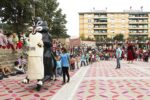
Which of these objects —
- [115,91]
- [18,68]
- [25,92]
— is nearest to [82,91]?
[115,91]

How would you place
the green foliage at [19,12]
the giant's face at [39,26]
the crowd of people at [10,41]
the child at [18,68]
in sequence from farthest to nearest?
the green foliage at [19,12]
the child at [18,68]
the crowd of people at [10,41]
the giant's face at [39,26]

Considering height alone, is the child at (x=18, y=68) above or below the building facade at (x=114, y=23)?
below

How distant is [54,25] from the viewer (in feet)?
219

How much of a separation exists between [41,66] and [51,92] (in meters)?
1.00

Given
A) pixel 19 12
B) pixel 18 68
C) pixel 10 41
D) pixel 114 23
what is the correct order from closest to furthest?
1. pixel 18 68
2. pixel 10 41
3. pixel 19 12
4. pixel 114 23


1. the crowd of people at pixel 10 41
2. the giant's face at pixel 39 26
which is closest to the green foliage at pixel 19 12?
the crowd of people at pixel 10 41

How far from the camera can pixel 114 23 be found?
138m

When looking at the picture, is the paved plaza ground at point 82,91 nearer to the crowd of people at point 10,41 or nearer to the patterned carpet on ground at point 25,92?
the patterned carpet on ground at point 25,92

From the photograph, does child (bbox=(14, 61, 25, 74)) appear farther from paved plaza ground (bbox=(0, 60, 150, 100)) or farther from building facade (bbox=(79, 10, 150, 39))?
building facade (bbox=(79, 10, 150, 39))

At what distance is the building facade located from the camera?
137 metres

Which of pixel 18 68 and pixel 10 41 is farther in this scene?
pixel 10 41

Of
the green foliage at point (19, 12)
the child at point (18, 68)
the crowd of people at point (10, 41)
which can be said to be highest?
the green foliage at point (19, 12)

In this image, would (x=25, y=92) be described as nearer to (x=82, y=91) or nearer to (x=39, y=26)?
(x=82, y=91)

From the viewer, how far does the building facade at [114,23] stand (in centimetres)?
13725
